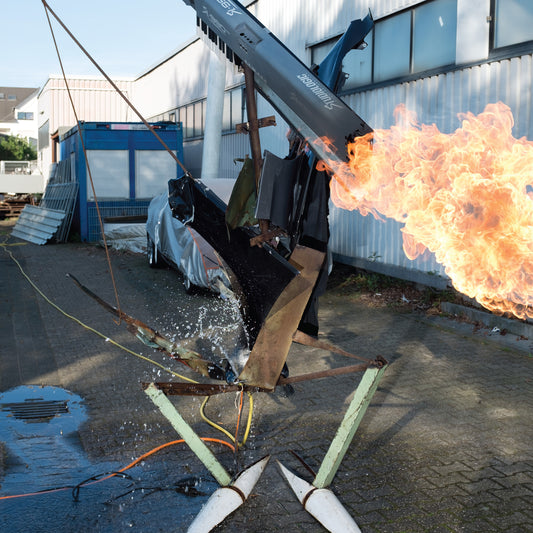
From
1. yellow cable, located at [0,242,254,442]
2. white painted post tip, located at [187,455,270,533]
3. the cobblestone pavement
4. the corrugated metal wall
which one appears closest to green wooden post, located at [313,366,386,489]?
the cobblestone pavement

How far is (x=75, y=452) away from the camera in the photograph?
5.34 m

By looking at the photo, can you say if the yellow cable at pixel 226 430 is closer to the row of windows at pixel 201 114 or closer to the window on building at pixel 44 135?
the row of windows at pixel 201 114

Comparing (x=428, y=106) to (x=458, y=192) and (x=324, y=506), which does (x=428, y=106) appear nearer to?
(x=458, y=192)

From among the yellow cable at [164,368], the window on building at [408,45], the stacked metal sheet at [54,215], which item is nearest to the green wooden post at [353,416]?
the yellow cable at [164,368]

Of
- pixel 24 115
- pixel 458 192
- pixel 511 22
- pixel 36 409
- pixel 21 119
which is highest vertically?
pixel 24 115

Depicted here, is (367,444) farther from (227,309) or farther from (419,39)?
(419,39)

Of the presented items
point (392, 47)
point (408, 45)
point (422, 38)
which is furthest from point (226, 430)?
point (392, 47)

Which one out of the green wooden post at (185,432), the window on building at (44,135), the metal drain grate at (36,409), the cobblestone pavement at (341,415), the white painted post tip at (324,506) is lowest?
the metal drain grate at (36,409)

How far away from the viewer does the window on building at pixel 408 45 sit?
34.6 feet

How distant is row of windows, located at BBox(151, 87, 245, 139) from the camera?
2020 cm

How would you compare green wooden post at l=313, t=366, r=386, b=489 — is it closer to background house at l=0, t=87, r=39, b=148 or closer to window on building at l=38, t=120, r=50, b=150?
window on building at l=38, t=120, r=50, b=150

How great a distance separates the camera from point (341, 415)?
6141mm

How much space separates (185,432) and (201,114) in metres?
21.3

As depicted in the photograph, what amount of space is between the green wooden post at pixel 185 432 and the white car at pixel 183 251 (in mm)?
4963
